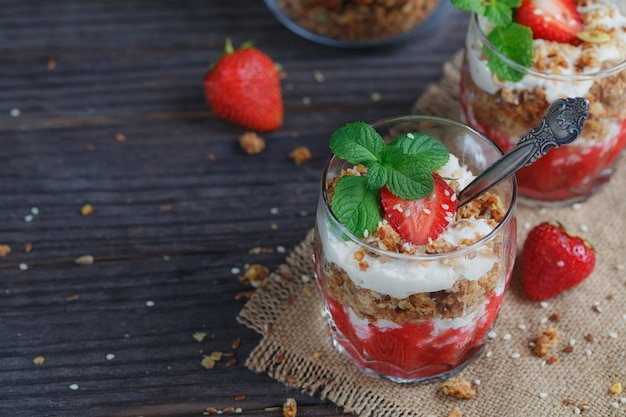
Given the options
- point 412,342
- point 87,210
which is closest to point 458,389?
point 412,342

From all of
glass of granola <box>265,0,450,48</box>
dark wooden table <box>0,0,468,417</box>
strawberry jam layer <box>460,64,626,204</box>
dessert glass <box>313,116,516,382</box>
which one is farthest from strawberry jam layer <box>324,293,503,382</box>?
glass of granola <box>265,0,450,48</box>

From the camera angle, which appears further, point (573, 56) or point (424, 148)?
point (573, 56)

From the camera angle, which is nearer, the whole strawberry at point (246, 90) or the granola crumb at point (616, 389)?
the granola crumb at point (616, 389)

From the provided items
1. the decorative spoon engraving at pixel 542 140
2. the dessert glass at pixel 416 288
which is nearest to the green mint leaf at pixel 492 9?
the dessert glass at pixel 416 288

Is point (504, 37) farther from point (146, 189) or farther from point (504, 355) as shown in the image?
point (146, 189)

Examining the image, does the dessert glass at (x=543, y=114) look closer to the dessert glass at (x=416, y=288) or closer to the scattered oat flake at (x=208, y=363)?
the dessert glass at (x=416, y=288)

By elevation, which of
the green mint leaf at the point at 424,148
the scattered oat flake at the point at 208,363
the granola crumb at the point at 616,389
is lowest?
the scattered oat flake at the point at 208,363
